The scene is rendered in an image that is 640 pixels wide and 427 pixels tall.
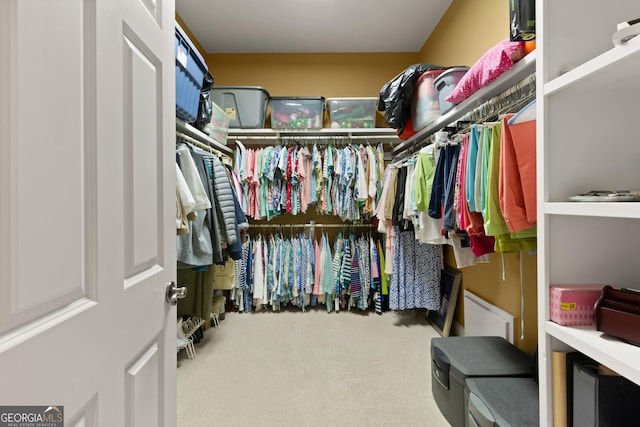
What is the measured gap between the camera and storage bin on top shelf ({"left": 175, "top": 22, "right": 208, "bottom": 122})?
179 cm

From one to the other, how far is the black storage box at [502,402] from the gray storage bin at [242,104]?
289 centimetres

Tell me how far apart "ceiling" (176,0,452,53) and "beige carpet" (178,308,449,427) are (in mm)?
2982

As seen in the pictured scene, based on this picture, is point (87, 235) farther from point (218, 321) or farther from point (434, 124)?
point (218, 321)

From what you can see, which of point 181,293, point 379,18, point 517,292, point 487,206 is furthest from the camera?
point 379,18

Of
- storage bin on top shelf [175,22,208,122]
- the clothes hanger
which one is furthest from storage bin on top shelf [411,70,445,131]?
storage bin on top shelf [175,22,208,122]

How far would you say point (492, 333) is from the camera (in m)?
1.96

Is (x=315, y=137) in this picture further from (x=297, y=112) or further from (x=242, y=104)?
(x=242, y=104)

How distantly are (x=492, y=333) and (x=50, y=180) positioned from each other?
2.37m

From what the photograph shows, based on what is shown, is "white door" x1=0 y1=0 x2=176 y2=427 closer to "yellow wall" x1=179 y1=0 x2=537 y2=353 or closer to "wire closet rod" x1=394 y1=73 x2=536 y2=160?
"wire closet rod" x1=394 y1=73 x2=536 y2=160

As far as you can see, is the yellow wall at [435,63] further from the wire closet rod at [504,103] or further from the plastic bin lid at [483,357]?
the wire closet rod at [504,103]

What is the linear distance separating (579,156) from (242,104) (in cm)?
291

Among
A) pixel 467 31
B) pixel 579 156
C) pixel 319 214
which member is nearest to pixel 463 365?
pixel 579 156

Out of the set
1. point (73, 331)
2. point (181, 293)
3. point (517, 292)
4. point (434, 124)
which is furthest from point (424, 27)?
point (73, 331)

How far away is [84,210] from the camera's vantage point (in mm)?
608
